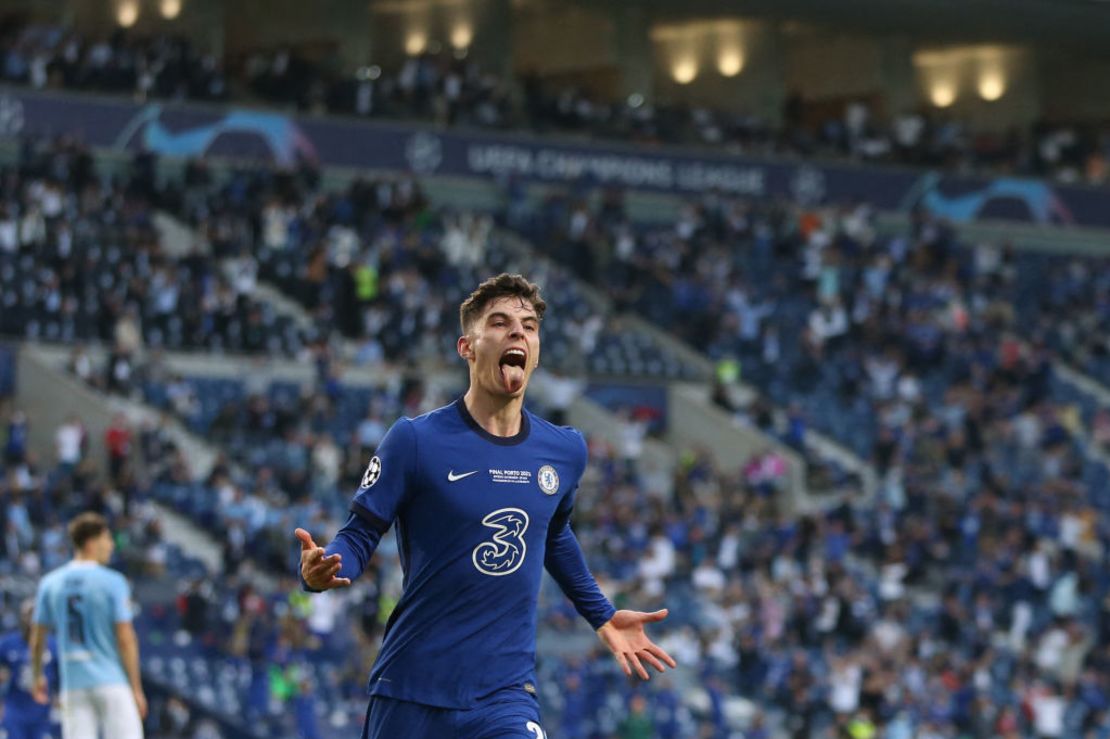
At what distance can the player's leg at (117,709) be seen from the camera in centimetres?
1065

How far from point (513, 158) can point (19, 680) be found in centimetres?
2476

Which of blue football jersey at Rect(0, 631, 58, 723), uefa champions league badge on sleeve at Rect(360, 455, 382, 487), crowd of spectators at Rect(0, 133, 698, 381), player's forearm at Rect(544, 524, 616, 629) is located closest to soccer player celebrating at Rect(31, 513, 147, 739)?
blue football jersey at Rect(0, 631, 58, 723)

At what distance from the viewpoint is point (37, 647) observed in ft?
35.2

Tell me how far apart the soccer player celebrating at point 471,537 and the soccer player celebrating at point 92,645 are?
427 centimetres

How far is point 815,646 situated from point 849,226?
44.6 feet

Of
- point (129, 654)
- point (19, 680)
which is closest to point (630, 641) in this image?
point (129, 654)

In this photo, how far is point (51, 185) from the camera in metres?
27.4

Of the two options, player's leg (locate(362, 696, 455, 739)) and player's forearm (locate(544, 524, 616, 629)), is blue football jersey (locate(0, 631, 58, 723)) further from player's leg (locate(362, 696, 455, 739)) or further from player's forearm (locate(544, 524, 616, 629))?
player's leg (locate(362, 696, 455, 739))

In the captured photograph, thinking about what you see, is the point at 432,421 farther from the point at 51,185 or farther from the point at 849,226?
the point at 849,226

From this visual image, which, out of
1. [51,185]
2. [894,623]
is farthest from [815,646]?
[51,185]

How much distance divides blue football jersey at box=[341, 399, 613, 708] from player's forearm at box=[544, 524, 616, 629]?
9.2 inches

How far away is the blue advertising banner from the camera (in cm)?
3241

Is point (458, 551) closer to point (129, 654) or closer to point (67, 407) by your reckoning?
point (129, 654)

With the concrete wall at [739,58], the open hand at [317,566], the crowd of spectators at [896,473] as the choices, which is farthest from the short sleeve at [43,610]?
the concrete wall at [739,58]
